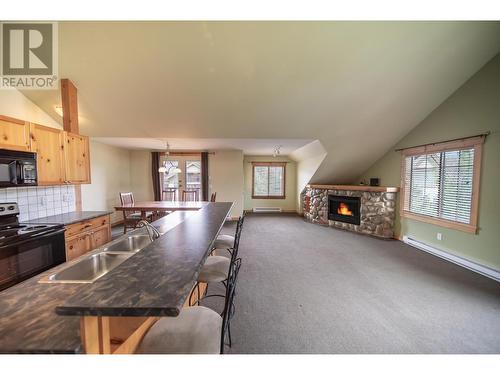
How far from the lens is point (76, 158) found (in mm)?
2863

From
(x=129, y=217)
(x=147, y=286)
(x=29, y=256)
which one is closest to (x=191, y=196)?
(x=129, y=217)

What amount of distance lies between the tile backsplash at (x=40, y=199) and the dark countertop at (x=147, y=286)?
2529 millimetres

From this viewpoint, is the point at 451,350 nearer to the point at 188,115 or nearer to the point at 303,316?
the point at 303,316

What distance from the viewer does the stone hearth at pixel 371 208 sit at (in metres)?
4.57

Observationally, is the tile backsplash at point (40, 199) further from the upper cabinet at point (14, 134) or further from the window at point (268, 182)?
the window at point (268, 182)

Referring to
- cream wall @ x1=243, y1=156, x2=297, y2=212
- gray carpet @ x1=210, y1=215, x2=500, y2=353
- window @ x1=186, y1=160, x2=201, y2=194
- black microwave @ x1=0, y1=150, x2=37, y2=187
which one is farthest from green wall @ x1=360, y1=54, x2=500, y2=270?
window @ x1=186, y1=160, x2=201, y2=194

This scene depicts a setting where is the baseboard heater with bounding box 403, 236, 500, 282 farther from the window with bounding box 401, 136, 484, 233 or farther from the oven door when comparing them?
→ the oven door

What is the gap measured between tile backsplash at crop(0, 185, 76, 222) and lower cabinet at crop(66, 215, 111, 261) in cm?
67

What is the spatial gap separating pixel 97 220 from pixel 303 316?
2.98 meters

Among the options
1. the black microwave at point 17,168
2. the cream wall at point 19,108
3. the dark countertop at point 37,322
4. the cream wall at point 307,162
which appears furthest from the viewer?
the cream wall at point 307,162

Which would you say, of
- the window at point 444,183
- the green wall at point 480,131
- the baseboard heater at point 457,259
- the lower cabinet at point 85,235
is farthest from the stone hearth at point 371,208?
the lower cabinet at point 85,235

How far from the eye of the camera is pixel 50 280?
1.12m

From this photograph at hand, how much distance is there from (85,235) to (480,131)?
227 inches
